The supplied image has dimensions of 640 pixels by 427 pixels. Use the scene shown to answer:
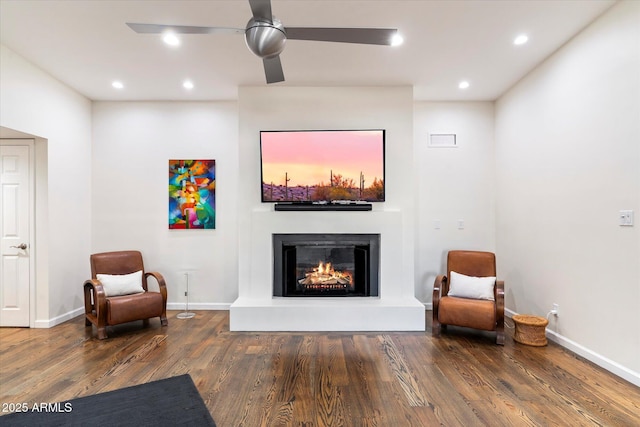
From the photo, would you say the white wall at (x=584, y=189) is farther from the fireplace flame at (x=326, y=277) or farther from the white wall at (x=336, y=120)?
the fireplace flame at (x=326, y=277)

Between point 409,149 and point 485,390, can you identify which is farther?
point 409,149

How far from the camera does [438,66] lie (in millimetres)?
3822

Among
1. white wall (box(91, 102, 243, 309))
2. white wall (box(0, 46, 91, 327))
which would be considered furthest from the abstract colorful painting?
white wall (box(0, 46, 91, 327))

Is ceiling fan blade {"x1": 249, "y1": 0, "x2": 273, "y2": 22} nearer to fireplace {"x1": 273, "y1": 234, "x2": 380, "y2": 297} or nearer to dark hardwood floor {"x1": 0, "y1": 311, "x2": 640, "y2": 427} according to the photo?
dark hardwood floor {"x1": 0, "y1": 311, "x2": 640, "y2": 427}

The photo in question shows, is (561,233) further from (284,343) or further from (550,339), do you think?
(284,343)

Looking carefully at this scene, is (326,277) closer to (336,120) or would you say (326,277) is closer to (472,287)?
(472,287)

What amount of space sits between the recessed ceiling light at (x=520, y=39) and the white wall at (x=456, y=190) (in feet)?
5.25

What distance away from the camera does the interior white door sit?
13.4 ft

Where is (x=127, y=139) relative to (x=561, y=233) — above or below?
above

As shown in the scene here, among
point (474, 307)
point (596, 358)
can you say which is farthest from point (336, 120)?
point (596, 358)

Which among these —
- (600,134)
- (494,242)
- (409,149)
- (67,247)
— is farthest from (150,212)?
(600,134)

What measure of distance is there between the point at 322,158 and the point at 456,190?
2.03 meters

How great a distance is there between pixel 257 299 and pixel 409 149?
2644 mm

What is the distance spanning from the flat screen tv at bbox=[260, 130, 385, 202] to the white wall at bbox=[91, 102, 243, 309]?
872 mm
